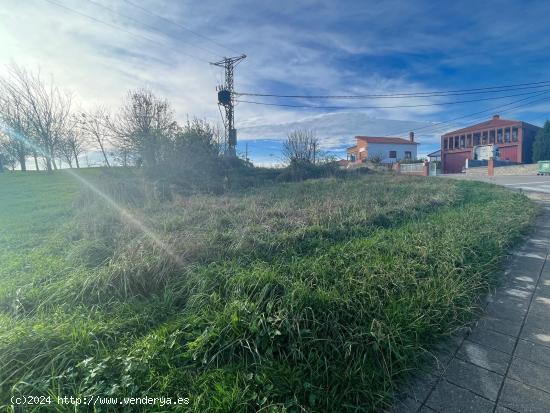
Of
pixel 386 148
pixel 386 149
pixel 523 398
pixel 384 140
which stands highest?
pixel 384 140

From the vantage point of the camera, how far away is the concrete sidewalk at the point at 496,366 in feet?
4.50

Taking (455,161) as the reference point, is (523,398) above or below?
below

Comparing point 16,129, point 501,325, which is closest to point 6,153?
point 16,129

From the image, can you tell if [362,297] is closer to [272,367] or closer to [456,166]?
[272,367]

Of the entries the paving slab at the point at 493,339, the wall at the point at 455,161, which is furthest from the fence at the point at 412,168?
the paving slab at the point at 493,339

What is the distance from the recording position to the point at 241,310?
A: 1.85 m

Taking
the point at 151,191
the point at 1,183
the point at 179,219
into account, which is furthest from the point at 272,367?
the point at 1,183

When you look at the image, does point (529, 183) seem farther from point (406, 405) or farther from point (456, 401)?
point (406, 405)

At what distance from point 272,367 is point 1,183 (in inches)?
889

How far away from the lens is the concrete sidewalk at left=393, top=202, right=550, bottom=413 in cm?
137

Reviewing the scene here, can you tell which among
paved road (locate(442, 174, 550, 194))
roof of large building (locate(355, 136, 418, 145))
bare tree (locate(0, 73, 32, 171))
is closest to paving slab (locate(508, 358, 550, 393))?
paved road (locate(442, 174, 550, 194))

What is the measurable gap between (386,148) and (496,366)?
47989 mm

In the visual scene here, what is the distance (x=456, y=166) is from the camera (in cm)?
3478

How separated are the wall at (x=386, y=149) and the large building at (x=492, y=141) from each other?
345 inches
